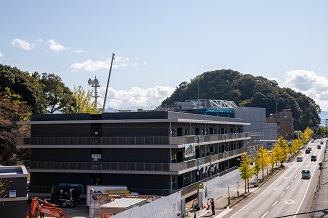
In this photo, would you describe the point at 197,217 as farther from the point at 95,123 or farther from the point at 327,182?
the point at 327,182

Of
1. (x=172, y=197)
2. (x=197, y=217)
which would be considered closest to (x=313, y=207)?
(x=197, y=217)

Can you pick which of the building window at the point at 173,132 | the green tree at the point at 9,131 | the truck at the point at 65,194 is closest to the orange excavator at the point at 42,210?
the truck at the point at 65,194

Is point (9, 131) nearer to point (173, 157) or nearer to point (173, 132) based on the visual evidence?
point (173, 132)

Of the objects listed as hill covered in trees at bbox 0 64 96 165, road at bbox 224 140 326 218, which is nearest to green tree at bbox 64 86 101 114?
hill covered in trees at bbox 0 64 96 165

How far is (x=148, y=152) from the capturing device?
49438 mm

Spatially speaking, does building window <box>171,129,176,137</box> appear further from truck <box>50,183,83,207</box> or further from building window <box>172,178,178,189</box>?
truck <box>50,183,83,207</box>

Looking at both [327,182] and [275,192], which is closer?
[275,192]

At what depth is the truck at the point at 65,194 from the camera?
47906mm

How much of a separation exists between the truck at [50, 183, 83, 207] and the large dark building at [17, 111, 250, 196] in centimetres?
261

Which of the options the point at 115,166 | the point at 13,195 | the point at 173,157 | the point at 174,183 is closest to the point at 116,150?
the point at 115,166

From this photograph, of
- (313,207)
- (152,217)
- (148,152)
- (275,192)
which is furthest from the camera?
(275,192)

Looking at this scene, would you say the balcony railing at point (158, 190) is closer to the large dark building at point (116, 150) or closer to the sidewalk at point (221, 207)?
the large dark building at point (116, 150)

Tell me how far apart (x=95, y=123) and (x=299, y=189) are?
96.5 feet

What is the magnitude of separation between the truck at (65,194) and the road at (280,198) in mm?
16319
